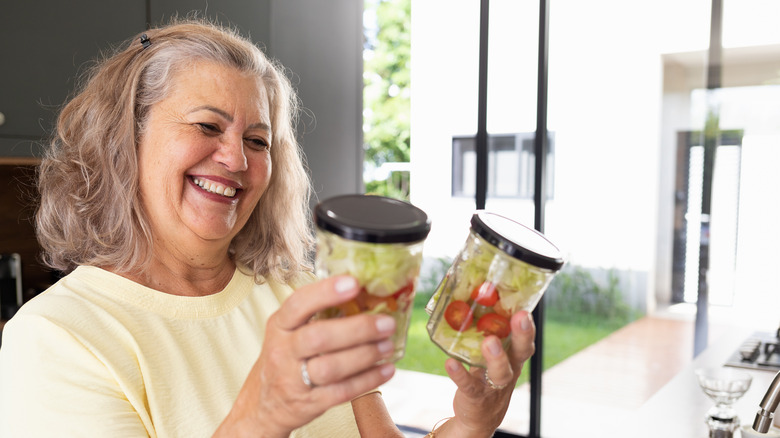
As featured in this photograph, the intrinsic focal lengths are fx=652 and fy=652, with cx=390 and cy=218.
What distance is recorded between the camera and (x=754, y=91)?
312 centimetres

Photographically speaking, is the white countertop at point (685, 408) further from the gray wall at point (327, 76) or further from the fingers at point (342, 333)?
the gray wall at point (327, 76)

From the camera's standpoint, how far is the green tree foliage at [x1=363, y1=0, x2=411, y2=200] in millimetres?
9734

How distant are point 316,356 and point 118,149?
0.73 metres

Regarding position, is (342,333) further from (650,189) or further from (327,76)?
(650,189)

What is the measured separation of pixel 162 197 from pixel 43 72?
4.11 ft

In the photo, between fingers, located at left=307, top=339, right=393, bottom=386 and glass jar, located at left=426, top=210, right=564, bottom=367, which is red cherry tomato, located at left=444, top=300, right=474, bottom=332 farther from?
fingers, located at left=307, top=339, right=393, bottom=386

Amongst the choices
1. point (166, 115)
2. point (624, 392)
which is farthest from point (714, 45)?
point (166, 115)

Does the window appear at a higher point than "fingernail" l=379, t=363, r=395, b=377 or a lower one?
higher

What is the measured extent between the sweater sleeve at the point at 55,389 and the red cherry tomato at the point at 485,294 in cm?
54

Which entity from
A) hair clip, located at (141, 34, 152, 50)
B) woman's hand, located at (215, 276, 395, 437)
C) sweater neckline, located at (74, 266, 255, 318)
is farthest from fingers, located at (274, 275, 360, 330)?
hair clip, located at (141, 34, 152, 50)

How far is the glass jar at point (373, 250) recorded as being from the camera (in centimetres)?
63

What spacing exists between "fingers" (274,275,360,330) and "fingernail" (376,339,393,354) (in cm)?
7

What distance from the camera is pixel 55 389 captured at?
0.91m

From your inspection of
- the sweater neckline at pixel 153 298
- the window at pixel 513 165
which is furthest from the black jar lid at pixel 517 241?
the window at pixel 513 165
